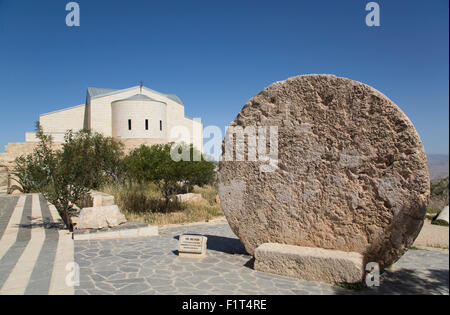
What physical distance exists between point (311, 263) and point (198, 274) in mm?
1617

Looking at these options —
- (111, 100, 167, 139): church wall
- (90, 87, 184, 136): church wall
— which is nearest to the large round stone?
(111, 100, 167, 139): church wall

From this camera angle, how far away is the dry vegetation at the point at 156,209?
Answer: 367 inches

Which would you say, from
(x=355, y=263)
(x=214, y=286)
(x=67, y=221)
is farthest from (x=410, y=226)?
(x=67, y=221)

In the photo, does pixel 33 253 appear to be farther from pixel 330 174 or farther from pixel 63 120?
pixel 63 120

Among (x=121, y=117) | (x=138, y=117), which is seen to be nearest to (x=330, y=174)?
(x=138, y=117)

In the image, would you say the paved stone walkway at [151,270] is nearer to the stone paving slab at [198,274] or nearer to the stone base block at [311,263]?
the stone paving slab at [198,274]

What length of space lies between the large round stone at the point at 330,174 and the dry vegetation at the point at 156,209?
4.41 m

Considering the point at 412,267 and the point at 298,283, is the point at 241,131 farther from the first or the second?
the point at 412,267

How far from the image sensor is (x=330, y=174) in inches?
185

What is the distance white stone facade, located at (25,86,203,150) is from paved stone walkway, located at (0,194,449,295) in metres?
20.7

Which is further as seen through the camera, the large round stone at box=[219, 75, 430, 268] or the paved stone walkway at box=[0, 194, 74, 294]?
the large round stone at box=[219, 75, 430, 268]

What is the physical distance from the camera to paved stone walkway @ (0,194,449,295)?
3932 millimetres

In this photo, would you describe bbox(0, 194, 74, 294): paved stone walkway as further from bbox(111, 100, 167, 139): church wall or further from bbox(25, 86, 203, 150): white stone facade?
bbox(111, 100, 167, 139): church wall
